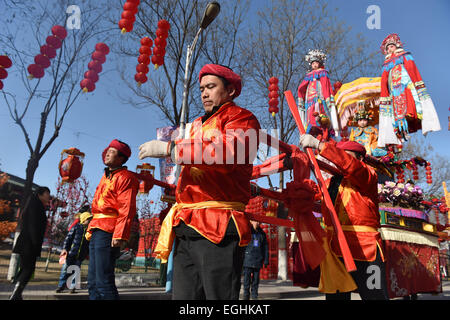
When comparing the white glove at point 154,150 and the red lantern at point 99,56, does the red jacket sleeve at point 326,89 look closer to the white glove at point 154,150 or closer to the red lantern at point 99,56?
the red lantern at point 99,56

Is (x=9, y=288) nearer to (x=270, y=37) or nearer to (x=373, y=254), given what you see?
(x=373, y=254)

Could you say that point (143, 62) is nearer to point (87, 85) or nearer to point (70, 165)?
point (87, 85)

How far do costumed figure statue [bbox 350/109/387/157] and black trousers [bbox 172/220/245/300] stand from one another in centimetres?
584

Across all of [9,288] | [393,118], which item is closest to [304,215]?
[393,118]

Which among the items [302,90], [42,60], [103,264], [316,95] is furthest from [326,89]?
[42,60]

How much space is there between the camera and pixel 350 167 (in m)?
3.08

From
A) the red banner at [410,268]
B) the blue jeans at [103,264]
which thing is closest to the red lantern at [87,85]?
the blue jeans at [103,264]

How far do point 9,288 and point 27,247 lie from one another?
318 centimetres

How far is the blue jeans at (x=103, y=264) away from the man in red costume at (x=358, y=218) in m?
2.20

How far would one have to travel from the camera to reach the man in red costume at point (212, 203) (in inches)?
68.7

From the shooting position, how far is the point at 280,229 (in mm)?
12258

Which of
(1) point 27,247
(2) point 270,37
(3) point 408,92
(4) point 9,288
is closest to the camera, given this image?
(1) point 27,247

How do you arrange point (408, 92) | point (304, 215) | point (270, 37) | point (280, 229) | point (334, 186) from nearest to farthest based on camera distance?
point (304, 215) < point (334, 186) < point (408, 92) < point (280, 229) < point (270, 37)

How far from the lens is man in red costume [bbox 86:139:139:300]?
3.35m
